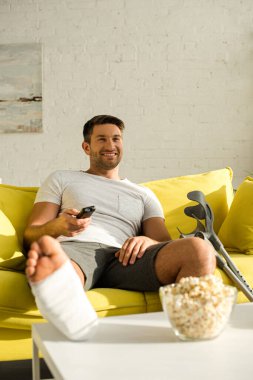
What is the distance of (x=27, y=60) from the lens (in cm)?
527

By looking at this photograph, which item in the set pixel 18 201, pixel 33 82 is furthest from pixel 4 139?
pixel 18 201

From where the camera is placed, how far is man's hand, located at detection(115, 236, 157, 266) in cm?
238

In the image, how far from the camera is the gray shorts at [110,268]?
229 centimetres

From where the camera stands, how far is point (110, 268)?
243 cm

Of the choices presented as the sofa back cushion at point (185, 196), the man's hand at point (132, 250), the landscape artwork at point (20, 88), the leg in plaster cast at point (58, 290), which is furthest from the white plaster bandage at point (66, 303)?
the landscape artwork at point (20, 88)

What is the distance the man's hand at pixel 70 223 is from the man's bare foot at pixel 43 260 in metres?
0.73

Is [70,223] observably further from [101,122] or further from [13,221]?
[101,122]

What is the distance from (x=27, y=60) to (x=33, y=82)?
0.69 ft

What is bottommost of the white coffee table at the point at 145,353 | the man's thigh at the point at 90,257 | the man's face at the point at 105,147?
the man's thigh at the point at 90,257

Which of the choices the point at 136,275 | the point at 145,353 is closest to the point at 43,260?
the point at 145,353

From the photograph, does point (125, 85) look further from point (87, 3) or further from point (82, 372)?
point (82, 372)

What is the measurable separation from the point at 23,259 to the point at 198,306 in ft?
4.04

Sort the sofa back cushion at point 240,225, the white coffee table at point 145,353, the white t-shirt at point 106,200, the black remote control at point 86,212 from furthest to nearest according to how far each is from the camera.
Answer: the sofa back cushion at point 240,225, the white t-shirt at point 106,200, the black remote control at point 86,212, the white coffee table at point 145,353

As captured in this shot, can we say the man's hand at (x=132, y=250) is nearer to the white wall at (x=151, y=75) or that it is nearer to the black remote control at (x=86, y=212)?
the black remote control at (x=86, y=212)
